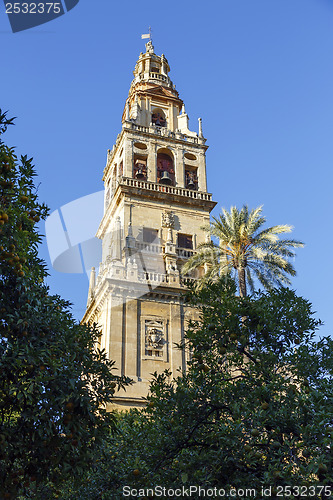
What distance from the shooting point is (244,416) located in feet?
30.0

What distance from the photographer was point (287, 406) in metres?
8.95

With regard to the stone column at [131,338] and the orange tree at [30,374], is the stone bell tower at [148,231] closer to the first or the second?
the stone column at [131,338]

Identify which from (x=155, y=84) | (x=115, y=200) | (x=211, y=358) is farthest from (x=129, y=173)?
(x=211, y=358)

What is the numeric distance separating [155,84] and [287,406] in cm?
3765

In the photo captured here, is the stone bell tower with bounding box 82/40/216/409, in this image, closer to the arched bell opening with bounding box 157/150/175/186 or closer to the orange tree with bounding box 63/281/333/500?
the arched bell opening with bounding box 157/150/175/186

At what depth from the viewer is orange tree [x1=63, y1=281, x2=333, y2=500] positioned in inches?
322

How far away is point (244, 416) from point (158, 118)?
3475 centimetres

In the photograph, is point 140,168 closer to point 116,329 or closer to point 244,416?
point 116,329

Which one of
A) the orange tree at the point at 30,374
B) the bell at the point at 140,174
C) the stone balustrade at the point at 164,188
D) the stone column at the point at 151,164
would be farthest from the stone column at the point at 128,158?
the orange tree at the point at 30,374

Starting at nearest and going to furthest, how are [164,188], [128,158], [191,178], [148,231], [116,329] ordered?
[116,329], [148,231], [164,188], [128,158], [191,178]

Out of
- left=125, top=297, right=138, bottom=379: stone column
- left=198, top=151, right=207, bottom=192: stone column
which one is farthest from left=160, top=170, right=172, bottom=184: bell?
left=125, top=297, right=138, bottom=379: stone column

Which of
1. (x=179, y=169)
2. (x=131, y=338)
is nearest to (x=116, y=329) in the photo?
(x=131, y=338)

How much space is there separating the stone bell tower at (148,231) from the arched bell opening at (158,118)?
80 mm

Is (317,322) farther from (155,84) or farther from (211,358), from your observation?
(155,84)
